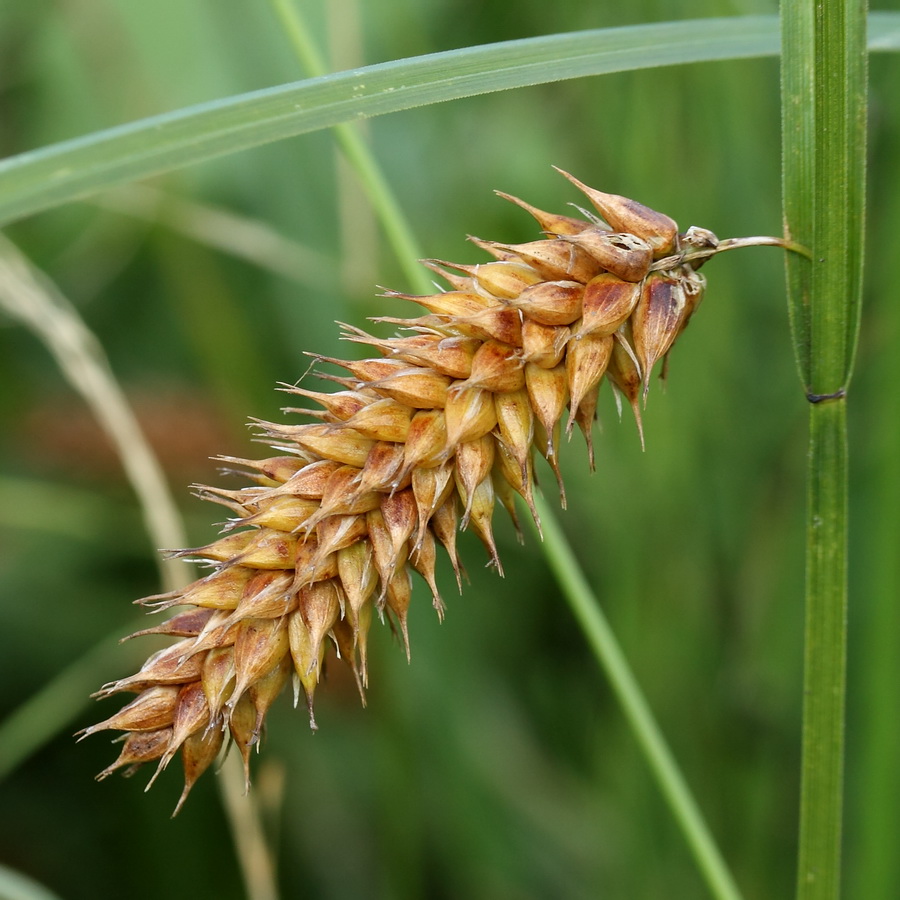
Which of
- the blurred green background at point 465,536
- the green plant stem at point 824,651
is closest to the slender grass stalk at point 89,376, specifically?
the blurred green background at point 465,536

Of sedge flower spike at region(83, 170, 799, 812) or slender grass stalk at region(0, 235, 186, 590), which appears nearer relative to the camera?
sedge flower spike at region(83, 170, 799, 812)

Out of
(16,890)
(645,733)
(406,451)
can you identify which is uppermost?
(406,451)

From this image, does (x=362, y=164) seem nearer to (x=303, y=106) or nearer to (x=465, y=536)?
(x=303, y=106)

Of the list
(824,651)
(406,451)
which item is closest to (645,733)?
(824,651)

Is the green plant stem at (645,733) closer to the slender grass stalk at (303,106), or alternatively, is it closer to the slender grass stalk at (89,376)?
the slender grass stalk at (303,106)

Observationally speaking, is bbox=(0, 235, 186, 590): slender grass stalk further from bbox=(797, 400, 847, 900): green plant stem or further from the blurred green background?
bbox=(797, 400, 847, 900): green plant stem

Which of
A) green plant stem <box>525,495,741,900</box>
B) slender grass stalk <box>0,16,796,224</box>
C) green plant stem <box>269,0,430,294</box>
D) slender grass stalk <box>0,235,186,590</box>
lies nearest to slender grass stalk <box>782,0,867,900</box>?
slender grass stalk <box>0,16,796,224</box>

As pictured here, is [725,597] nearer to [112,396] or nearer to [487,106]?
[112,396]
